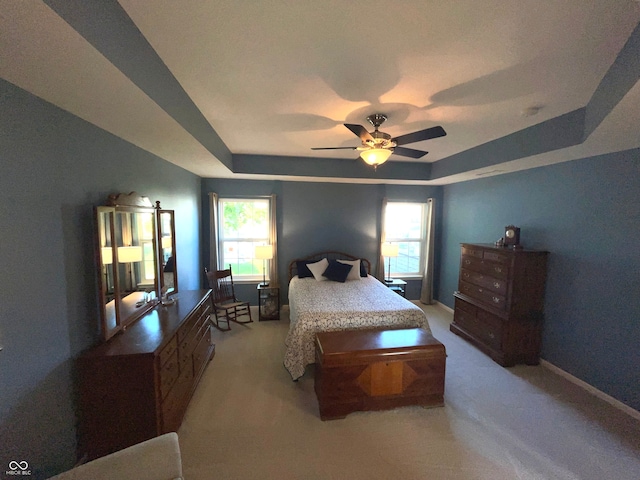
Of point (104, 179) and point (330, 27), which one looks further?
point (104, 179)

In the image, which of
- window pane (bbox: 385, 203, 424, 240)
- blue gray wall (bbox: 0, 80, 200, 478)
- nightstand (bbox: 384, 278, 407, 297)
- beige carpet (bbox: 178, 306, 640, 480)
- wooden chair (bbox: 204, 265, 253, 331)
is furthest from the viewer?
window pane (bbox: 385, 203, 424, 240)

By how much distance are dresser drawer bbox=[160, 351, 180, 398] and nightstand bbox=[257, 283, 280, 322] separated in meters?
2.18

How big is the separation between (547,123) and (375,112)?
65.8 inches

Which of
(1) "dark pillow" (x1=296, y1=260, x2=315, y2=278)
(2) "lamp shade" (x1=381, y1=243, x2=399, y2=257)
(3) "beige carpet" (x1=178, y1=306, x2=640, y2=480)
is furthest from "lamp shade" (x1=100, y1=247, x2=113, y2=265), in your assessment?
(2) "lamp shade" (x1=381, y1=243, x2=399, y2=257)

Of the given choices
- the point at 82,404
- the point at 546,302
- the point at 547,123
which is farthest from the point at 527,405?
the point at 82,404

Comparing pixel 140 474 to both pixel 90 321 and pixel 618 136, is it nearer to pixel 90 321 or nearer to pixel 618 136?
pixel 90 321

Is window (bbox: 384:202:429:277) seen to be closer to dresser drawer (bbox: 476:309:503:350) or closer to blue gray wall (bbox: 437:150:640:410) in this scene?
blue gray wall (bbox: 437:150:640:410)

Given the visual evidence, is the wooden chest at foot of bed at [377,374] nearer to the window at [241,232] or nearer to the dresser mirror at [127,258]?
the dresser mirror at [127,258]

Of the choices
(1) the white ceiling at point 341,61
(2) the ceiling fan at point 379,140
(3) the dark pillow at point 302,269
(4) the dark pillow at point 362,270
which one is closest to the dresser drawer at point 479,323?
(4) the dark pillow at point 362,270

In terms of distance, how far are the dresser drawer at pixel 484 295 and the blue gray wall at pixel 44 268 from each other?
4.00 m

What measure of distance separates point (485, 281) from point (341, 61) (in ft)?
10.3

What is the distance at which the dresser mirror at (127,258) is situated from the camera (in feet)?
5.74

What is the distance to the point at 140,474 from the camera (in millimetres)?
1152

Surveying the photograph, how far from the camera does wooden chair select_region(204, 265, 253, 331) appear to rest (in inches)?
153
